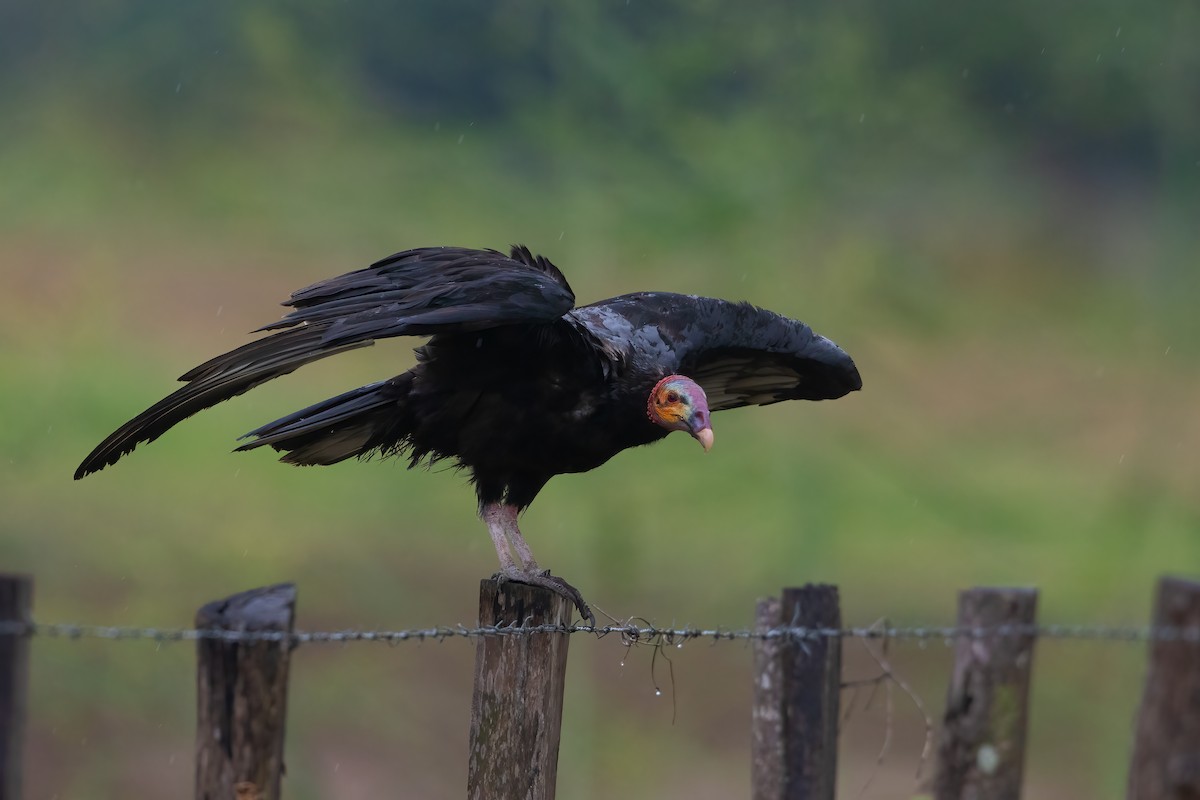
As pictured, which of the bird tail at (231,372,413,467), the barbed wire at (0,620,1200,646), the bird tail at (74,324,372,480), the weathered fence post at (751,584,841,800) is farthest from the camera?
the bird tail at (231,372,413,467)

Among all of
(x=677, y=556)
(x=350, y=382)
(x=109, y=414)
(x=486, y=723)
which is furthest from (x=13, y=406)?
(x=486, y=723)

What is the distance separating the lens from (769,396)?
3.84 metres

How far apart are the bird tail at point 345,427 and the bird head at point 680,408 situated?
0.53 m

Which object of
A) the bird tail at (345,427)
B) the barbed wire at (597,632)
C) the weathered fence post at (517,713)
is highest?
the bird tail at (345,427)

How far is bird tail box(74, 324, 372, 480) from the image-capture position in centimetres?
261

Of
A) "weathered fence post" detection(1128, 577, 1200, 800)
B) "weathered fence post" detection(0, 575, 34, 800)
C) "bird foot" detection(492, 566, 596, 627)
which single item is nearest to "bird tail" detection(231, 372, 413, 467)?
"bird foot" detection(492, 566, 596, 627)

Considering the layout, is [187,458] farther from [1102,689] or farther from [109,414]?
[1102,689]

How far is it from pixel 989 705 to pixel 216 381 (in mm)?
1459

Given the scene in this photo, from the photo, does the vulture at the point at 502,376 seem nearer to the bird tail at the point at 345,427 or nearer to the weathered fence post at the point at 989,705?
the bird tail at the point at 345,427

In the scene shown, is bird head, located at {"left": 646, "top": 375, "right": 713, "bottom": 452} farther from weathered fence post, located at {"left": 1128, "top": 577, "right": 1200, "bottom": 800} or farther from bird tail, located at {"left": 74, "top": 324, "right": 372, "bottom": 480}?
weathered fence post, located at {"left": 1128, "top": 577, "right": 1200, "bottom": 800}

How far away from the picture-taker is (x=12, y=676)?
140cm

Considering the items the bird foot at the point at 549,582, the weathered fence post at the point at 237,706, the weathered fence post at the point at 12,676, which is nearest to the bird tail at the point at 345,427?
the bird foot at the point at 549,582

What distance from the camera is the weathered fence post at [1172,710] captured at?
1854mm

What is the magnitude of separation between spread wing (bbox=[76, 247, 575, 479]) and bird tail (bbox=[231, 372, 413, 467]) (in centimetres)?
25
